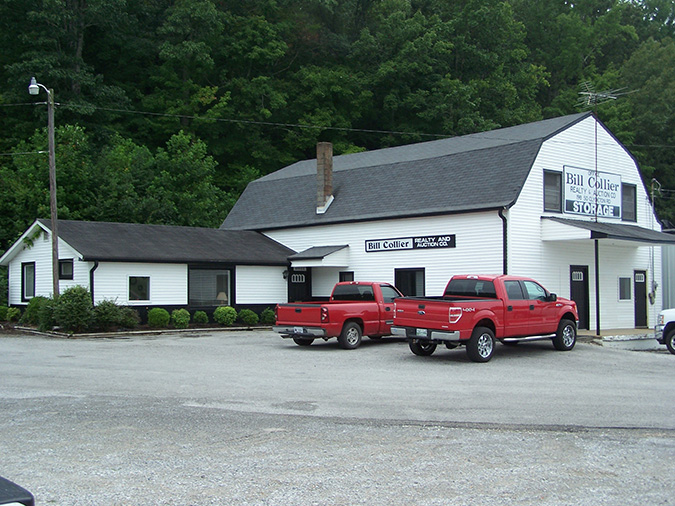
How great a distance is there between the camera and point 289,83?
5516cm

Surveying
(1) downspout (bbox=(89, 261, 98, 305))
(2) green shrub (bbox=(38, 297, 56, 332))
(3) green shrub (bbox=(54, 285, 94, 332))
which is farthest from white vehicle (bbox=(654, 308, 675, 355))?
(2) green shrub (bbox=(38, 297, 56, 332))

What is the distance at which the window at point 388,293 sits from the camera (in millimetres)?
21328

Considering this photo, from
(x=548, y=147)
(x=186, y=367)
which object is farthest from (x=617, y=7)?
(x=186, y=367)

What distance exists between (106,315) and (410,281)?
35.5ft

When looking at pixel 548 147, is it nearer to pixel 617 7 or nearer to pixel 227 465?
pixel 227 465

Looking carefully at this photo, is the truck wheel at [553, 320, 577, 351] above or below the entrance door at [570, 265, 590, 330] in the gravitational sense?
below

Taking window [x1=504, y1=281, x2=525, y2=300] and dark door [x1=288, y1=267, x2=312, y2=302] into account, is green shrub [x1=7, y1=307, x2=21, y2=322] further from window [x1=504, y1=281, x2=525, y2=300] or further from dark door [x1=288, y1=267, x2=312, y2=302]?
window [x1=504, y1=281, x2=525, y2=300]

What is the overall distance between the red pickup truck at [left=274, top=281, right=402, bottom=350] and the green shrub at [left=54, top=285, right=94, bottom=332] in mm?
7563

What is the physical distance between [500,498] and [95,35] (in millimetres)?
52486

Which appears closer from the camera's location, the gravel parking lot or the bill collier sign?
the gravel parking lot

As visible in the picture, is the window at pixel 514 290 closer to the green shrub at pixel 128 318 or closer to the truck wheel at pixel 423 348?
the truck wheel at pixel 423 348

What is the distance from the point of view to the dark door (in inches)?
1234

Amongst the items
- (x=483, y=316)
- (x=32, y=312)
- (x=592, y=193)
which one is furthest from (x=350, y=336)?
(x=32, y=312)

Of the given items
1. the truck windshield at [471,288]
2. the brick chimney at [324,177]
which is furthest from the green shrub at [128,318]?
the truck windshield at [471,288]
